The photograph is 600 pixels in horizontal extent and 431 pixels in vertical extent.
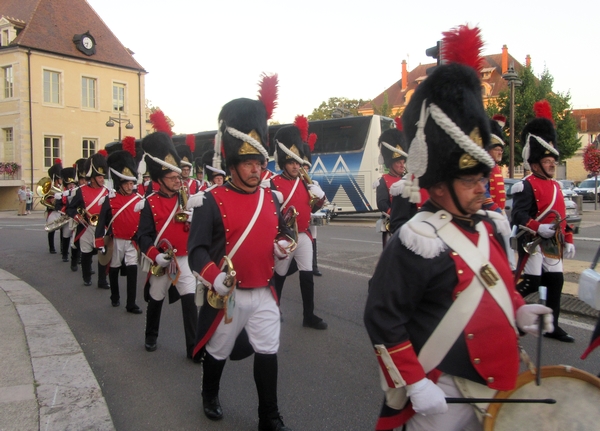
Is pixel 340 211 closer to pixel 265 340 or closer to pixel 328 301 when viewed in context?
pixel 328 301

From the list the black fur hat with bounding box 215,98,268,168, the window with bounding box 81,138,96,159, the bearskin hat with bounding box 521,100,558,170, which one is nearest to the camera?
the black fur hat with bounding box 215,98,268,168

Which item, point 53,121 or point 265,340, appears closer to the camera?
point 265,340

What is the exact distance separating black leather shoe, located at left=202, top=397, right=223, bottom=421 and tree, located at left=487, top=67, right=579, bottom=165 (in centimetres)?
3259

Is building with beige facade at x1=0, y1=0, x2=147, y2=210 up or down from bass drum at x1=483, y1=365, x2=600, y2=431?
up

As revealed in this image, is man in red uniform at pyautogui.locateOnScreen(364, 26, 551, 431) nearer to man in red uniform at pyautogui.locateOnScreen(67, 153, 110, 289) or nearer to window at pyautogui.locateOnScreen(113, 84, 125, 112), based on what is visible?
man in red uniform at pyautogui.locateOnScreen(67, 153, 110, 289)

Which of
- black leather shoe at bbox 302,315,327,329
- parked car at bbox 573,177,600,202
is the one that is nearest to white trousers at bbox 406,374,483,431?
black leather shoe at bbox 302,315,327,329

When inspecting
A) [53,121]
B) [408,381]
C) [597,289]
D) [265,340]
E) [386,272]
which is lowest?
[265,340]

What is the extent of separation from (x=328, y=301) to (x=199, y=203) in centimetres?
399

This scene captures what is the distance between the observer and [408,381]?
84.3 inches

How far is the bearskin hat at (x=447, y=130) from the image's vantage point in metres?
2.28

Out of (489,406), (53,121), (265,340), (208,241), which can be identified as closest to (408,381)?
(489,406)

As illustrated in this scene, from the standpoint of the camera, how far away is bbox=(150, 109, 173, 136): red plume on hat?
22.0 feet

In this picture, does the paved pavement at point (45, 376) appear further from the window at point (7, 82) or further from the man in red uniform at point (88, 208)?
the window at point (7, 82)

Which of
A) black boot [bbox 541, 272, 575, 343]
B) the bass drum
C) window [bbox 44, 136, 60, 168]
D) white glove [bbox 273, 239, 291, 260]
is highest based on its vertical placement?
window [bbox 44, 136, 60, 168]
